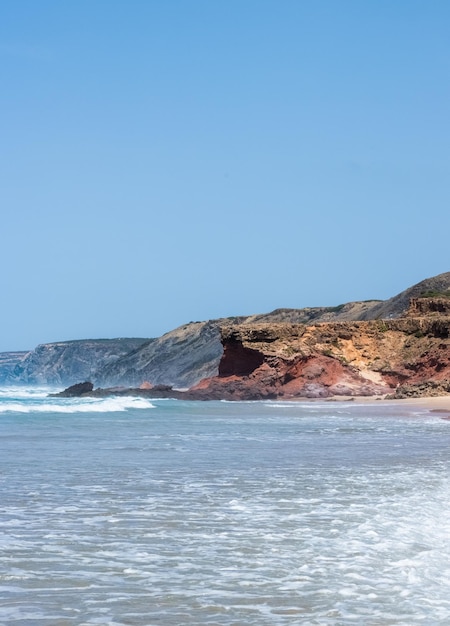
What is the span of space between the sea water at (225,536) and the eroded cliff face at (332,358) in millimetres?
34782

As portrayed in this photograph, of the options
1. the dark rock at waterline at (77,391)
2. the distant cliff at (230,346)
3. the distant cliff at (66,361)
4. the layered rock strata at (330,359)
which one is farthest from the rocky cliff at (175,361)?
the layered rock strata at (330,359)

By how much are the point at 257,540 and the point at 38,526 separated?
7.37 ft

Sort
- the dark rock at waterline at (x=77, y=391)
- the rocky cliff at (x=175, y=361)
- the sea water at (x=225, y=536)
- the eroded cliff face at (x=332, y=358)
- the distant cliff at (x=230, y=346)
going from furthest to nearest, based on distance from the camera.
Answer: the rocky cliff at (x=175, y=361) < the dark rock at waterline at (x=77, y=391) < the distant cliff at (x=230, y=346) < the eroded cliff face at (x=332, y=358) < the sea water at (x=225, y=536)

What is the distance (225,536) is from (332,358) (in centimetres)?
4620

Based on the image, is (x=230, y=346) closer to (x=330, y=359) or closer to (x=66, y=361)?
(x=330, y=359)

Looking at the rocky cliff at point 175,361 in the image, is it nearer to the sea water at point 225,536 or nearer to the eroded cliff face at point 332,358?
the eroded cliff face at point 332,358

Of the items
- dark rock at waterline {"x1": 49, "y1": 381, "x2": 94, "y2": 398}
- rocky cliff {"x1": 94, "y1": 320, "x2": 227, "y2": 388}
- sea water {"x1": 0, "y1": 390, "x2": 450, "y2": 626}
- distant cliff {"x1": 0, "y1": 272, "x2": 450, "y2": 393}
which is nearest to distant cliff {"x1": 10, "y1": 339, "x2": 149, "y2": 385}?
distant cliff {"x1": 0, "y1": 272, "x2": 450, "y2": 393}

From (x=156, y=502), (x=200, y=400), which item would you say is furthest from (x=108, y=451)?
(x=200, y=400)

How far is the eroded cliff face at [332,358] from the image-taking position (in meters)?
52.4

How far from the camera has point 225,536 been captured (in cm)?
891

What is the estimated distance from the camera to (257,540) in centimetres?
870

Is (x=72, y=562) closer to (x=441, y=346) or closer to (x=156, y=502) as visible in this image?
(x=156, y=502)

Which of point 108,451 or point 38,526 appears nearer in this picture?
point 38,526

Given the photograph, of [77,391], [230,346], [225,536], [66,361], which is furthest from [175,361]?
[225,536]
